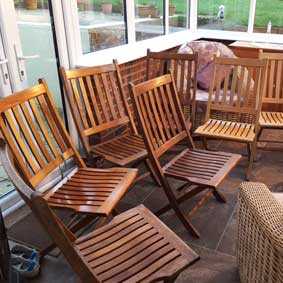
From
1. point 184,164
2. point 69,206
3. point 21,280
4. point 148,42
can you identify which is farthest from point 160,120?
point 148,42

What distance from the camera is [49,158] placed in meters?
1.93

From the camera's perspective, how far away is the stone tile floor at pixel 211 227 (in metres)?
1.88

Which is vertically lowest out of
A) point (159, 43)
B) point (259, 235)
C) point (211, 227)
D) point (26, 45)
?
point (211, 227)

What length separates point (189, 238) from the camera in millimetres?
2145

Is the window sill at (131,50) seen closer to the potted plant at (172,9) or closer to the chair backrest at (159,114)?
the potted plant at (172,9)

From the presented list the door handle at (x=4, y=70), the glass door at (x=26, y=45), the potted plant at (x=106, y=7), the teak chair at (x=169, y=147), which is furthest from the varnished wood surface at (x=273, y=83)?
the door handle at (x=4, y=70)

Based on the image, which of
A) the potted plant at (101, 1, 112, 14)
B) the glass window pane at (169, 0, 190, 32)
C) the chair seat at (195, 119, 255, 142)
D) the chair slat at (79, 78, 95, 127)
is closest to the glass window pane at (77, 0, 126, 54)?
the potted plant at (101, 1, 112, 14)

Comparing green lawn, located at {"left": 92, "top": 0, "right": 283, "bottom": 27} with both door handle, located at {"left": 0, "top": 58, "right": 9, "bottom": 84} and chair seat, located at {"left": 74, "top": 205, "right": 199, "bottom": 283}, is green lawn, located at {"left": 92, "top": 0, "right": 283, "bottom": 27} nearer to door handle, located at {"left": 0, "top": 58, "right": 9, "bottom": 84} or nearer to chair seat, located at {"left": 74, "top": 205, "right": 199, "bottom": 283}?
door handle, located at {"left": 0, "top": 58, "right": 9, "bottom": 84}

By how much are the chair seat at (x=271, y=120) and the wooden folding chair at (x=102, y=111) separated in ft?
3.69

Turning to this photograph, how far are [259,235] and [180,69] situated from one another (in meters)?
1.99

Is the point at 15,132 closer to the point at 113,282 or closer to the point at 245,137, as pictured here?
the point at 113,282

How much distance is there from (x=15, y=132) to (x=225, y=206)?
154cm

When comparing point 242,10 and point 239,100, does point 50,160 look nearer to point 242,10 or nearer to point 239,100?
point 239,100

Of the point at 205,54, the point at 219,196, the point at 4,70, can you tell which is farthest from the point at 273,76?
the point at 4,70
